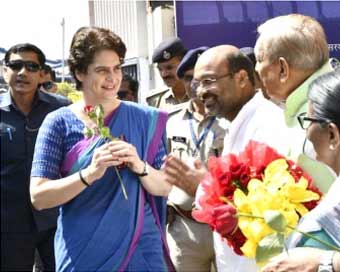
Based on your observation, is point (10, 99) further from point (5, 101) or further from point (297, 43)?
point (297, 43)

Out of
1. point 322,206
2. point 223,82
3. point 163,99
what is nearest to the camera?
point 322,206

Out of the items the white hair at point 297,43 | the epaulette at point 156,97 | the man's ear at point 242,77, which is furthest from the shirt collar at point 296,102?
the epaulette at point 156,97

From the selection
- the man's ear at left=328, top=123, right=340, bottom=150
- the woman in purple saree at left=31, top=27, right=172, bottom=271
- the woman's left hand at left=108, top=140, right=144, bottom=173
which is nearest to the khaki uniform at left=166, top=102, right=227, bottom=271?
the woman in purple saree at left=31, top=27, right=172, bottom=271

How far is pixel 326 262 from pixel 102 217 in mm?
1287

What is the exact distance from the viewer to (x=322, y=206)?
1.94 meters

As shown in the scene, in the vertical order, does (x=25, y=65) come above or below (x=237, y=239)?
above

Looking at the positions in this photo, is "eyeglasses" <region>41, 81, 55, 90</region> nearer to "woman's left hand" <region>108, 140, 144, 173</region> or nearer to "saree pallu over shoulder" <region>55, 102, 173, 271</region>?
"saree pallu over shoulder" <region>55, 102, 173, 271</region>

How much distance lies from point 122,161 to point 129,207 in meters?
0.22

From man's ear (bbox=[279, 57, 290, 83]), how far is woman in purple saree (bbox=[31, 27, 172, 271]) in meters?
0.65

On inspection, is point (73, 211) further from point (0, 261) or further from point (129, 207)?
point (0, 261)

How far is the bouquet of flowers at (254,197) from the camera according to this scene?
1.94 metres

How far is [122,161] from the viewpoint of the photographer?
2.90 m

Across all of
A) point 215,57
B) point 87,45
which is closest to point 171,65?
point 215,57

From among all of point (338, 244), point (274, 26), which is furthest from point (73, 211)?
point (338, 244)
